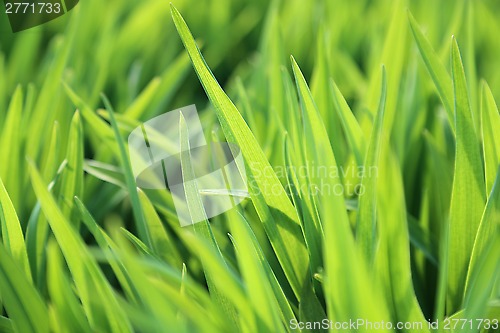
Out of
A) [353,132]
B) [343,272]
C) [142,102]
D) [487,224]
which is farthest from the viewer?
[142,102]

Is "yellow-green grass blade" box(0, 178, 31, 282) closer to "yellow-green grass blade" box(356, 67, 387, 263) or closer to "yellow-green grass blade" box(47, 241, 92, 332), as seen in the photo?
"yellow-green grass blade" box(47, 241, 92, 332)

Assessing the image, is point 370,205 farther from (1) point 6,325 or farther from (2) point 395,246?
(1) point 6,325

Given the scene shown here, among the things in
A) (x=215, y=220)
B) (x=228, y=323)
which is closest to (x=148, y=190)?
(x=215, y=220)

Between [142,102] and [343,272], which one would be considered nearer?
[343,272]

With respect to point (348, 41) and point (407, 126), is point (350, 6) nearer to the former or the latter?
point (348, 41)

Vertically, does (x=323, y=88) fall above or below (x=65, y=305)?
above

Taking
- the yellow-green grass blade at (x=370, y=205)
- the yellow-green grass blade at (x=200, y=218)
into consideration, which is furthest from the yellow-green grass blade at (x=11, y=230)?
the yellow-green grass blade at (x=370, y=205)

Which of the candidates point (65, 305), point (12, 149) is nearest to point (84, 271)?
point (65, 305)

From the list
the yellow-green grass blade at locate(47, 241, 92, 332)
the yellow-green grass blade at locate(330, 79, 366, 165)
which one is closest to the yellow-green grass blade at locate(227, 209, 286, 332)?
the yellow-green grass blade at locate(47, 241, 92, 332)
